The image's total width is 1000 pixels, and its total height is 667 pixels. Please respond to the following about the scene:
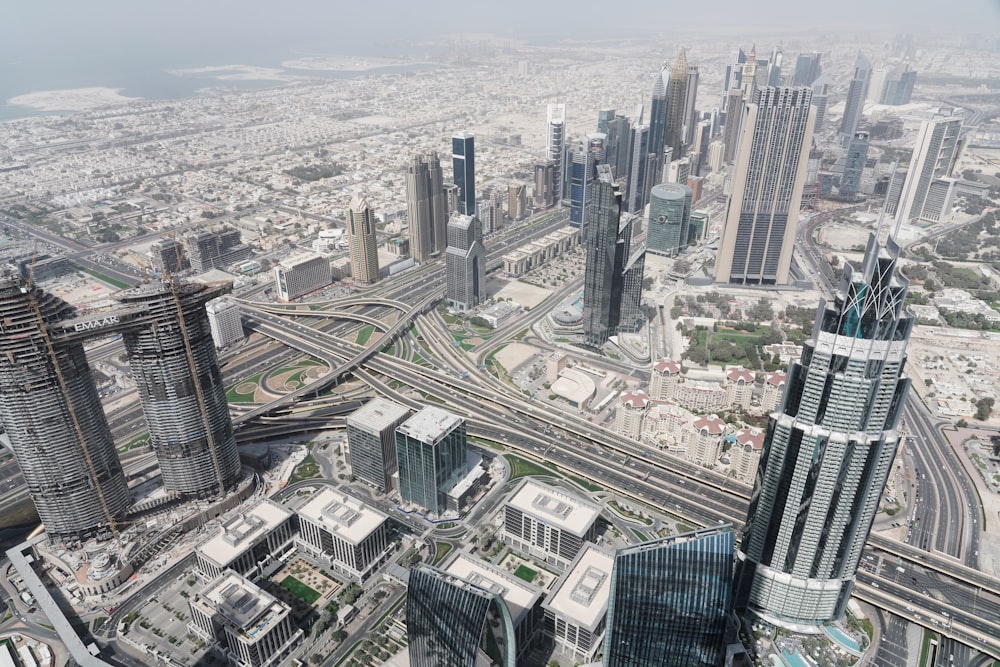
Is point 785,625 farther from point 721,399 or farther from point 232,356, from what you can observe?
point 232,356

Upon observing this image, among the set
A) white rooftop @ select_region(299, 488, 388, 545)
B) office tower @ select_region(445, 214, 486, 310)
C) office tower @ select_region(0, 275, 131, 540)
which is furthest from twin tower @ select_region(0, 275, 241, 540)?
office tower @ select_region(445, 214, 486, 310)

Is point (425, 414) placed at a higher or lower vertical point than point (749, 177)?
lower

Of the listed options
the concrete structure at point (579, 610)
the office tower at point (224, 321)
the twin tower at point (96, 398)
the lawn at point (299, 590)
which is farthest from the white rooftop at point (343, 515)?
the office tower at point (224, 321)

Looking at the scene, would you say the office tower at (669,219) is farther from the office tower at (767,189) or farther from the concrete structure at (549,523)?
the concrete structure at (549,523)

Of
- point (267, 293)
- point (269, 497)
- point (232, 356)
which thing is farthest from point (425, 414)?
point (267, 293)

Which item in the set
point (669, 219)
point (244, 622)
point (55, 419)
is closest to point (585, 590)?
point (244, 622)

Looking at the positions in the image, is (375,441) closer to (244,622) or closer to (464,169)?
(244,622)

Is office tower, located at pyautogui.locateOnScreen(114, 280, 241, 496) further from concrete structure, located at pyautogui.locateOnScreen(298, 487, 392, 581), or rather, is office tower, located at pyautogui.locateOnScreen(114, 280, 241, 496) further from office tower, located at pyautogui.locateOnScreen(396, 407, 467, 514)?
office tower, located at pyautogui.locateOnScreen(396, 407, 467, 514)
